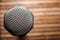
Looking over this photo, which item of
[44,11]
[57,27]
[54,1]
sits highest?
[54,1]

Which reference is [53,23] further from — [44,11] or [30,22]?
[30,22]

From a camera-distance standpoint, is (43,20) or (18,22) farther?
(43,20)

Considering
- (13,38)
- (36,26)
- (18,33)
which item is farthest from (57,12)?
(18,33)

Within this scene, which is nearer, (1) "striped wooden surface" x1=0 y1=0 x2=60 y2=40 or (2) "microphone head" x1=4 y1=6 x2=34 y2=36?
(2) "microphone head" x1=4 y1=6 x2=34 y2=36

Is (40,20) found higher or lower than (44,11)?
lower

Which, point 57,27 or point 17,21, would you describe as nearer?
point 17,21

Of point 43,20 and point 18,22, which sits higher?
point 18,22

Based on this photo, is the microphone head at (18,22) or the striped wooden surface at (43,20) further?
the striped wooden surface at (43,20)

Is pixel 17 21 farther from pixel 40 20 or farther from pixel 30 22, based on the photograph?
pixel 40 20
